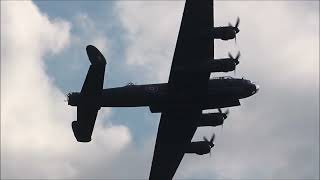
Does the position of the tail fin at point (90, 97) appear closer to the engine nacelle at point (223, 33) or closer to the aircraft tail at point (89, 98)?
the aircraft tail at point (89, 98)

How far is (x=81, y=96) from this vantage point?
51.6 meters

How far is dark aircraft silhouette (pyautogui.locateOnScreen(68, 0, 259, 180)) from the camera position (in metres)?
50.8

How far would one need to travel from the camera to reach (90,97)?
51.7 m

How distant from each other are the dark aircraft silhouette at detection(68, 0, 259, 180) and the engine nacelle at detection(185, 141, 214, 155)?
469 cm

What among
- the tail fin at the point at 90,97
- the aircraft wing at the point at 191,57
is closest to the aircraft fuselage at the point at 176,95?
the aircraft wing at the point at 191,57

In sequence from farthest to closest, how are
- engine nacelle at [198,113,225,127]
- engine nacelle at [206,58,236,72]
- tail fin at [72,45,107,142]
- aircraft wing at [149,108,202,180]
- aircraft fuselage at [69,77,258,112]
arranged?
engine nacelle at [198,113,225,127] < aircraft wing at [149,108,202,180] < aircraft fuselage at [69,77,258,112] < engine nacelle at [206,58,236,72] < tail fin at [72,45,107,142]

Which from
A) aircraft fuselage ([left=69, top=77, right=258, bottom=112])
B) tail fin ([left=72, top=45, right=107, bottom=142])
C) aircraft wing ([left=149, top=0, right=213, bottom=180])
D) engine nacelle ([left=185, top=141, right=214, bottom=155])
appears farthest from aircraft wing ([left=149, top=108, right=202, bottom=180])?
tail fin ([left=72, top=45, right=107, bottom=142])

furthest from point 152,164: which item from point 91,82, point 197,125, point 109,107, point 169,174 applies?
point 91,82

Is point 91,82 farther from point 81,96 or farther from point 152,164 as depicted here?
point 152,164

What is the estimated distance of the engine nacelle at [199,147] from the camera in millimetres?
61319

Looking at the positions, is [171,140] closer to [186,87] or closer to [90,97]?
[186,87]

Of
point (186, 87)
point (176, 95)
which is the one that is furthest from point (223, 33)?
point (176, 95)

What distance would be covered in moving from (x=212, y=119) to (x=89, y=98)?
12.3 m

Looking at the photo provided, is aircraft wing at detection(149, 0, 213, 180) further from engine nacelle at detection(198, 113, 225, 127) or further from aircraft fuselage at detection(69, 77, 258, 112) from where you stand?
engine nacelle at detection(198, 113, 225, 127)
